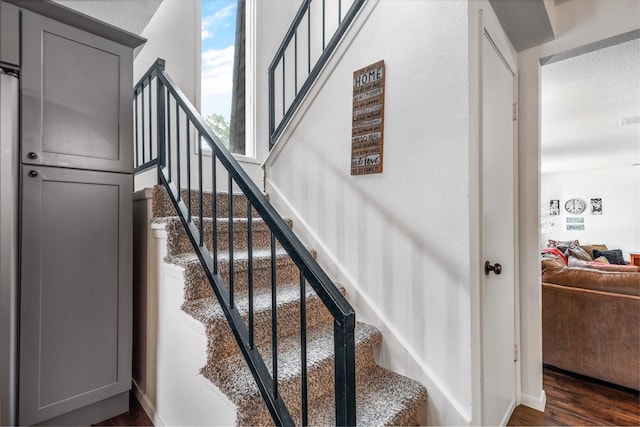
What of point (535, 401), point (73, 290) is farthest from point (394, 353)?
point (73, 290)

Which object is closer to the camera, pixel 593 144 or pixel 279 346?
pixel 279 346

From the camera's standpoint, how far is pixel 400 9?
1661 millimetres

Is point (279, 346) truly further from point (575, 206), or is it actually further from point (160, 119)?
point (575, 206)

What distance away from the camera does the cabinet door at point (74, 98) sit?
1542 mm

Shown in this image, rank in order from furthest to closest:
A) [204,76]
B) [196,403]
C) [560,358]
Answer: [204,76] < [560,358] < [196,403]

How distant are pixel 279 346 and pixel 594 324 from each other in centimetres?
242

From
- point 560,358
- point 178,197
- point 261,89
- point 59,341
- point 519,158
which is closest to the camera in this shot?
point 59,341

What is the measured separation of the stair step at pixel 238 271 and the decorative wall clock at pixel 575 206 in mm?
8744

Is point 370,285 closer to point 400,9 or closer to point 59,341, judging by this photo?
point 400,9

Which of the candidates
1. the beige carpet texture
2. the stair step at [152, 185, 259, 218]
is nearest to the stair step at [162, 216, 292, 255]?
the beige carpet texture

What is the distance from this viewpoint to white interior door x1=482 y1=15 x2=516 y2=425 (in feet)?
5.09

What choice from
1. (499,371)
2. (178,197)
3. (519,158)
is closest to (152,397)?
(178,197)

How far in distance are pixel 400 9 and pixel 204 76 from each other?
6.96ft

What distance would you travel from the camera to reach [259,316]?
1.46 metres
